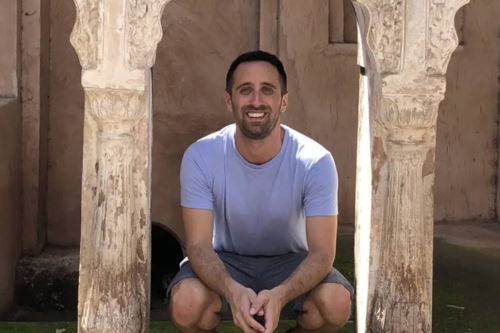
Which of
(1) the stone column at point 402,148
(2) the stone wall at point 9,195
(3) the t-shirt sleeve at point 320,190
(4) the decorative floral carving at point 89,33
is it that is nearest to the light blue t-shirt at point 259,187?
(3) the t-shirt sleeve at point 320,190

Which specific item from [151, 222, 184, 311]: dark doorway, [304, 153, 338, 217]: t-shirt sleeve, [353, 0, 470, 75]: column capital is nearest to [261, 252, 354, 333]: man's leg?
[304, 153, 338, 217]: t-shirt sleeve

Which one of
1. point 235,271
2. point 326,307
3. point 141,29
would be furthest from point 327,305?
point 141,29

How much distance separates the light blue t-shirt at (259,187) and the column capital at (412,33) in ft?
1.73

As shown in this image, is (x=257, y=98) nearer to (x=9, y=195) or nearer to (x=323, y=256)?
(x=323, y=256)

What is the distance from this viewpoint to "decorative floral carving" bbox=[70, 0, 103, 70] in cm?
356

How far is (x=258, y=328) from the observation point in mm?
3535

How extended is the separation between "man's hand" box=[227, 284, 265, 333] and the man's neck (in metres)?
0.59

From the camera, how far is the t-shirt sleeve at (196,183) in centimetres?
382

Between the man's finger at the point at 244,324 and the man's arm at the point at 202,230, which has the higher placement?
the man's arm at the point at 202,230

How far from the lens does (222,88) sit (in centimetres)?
651

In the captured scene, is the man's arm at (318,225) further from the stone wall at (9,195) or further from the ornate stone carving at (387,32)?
the stone wall at (9,195)

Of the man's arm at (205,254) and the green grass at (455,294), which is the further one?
the green grass at (455,294)

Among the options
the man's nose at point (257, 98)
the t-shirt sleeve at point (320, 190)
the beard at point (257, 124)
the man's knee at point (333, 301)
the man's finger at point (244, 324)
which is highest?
the man's nose at point (257, 98)

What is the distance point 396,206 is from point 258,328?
2.50 ft
